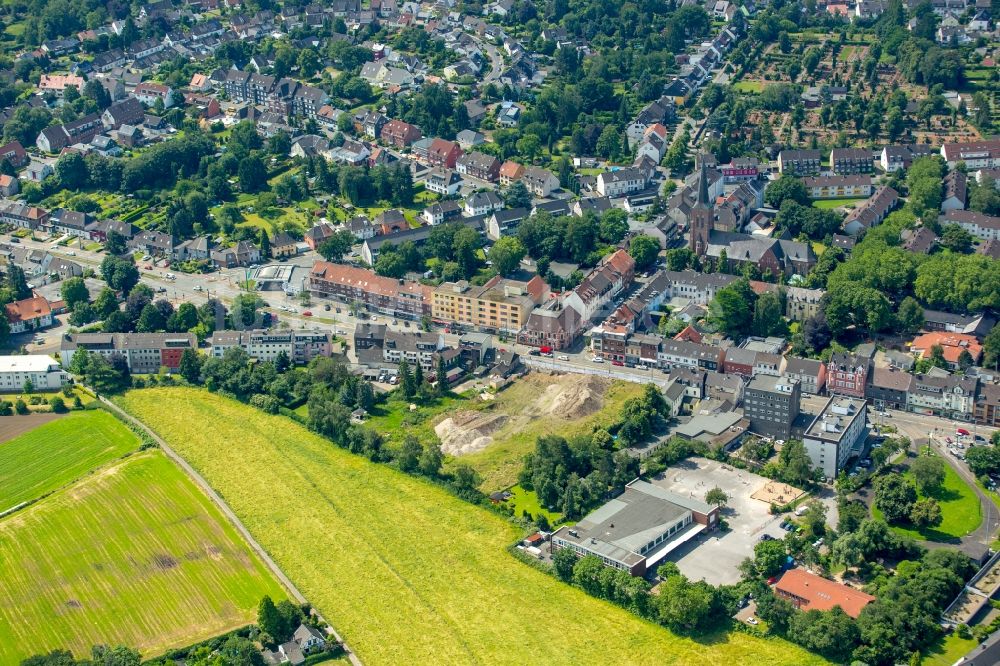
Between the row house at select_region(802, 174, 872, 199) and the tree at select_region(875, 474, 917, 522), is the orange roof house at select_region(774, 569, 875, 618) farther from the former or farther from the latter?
the row house at select_region(802, 174, 872, 199)

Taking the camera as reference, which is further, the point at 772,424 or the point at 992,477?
the point at 772,424

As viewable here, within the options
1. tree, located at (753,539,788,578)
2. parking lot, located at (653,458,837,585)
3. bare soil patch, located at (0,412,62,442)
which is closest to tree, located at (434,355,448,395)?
parking lot, located at (653,458,837,585)

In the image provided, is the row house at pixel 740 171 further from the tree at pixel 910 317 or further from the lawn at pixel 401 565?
the lawn at pixel 401 565

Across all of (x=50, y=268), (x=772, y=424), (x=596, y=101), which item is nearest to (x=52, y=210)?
(x=50, y=268)

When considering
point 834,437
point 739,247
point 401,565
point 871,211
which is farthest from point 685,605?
point 871,211

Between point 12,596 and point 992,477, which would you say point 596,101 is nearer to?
point 992,477

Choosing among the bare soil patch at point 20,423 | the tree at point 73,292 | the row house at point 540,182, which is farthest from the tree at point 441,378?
the row house at point 540,182
